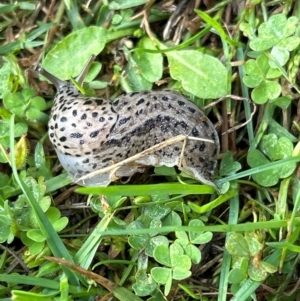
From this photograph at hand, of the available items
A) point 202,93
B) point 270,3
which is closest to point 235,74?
point 202,93

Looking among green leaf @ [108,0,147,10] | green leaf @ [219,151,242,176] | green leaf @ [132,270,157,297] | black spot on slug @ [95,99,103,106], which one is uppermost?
green leaf @ [108,0,147,10]

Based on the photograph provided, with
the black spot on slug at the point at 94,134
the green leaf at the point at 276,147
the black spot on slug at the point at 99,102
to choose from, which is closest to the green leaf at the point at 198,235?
the green leaf at the point at 276,147

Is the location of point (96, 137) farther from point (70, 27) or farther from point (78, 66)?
point (70, 27)

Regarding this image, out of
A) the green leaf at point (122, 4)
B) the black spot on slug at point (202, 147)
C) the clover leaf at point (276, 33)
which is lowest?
the black spot on slug at point (202, 147)

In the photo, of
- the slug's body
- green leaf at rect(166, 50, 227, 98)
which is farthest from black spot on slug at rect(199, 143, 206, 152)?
green leaf at rect(166, 50, 227, 98)

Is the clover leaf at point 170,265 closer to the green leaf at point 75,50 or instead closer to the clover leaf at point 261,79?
the clover leaf at point 261,79

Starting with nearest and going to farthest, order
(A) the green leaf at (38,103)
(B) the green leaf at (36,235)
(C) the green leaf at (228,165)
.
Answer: (B) the green leaf at (36,235) < (C) the green leaf at (228,165) < (A) the green leaf at (38,103)

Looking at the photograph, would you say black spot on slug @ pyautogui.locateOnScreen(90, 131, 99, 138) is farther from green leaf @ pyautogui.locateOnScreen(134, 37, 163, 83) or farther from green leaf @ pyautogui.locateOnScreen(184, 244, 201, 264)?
green leaf @ pyautogui.locateOnScreen(184, 244, 201, 264)
